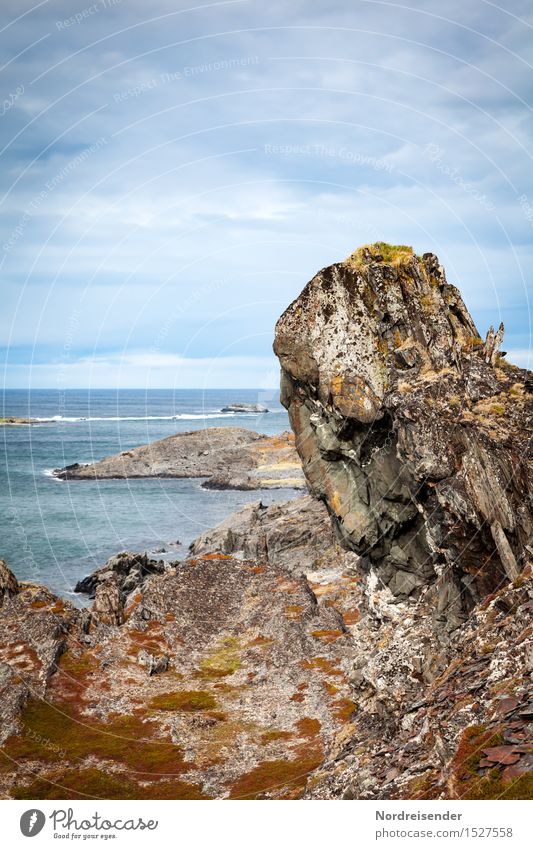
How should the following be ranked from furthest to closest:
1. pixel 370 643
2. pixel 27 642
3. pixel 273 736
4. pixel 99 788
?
pixel 27 642 → pixel 273 736 → pixel 370 643 → pixel 99 788

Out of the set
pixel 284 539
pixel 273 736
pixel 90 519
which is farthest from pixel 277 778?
pixel 90 519

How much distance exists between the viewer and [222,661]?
60.7m

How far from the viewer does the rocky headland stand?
2608 centimetres

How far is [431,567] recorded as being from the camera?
38062 millimetres

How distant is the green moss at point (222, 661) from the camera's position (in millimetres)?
58594

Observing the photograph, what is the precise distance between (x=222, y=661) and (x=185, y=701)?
8421 mm

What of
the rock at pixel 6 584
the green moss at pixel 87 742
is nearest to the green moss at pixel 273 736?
the green moss at pixel 87 742

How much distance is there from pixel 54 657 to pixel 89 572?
40943 mm

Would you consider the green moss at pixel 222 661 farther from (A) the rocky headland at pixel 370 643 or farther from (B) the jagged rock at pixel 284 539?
(B) the jagged rock at pixel 284 539

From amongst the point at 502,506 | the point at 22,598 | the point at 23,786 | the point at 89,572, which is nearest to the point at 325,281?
the point at 502,506

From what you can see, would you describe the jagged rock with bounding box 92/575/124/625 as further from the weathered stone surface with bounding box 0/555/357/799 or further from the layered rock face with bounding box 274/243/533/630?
the layered rock face with bounding box 274/243/533/630

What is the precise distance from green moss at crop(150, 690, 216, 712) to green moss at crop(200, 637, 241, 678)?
3.86 metres

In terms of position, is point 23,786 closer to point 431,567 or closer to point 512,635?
point 431,567

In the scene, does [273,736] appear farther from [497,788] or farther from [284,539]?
[284,539]
